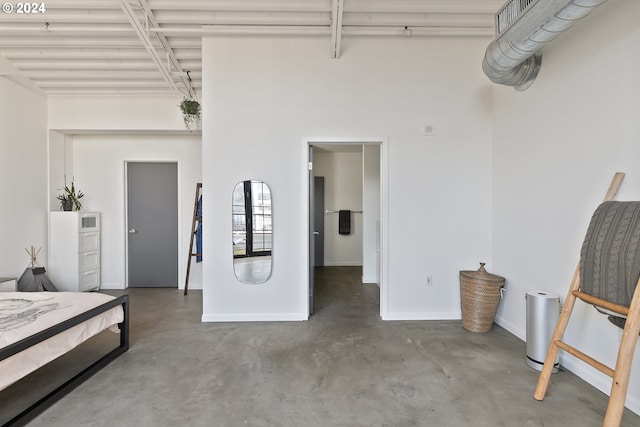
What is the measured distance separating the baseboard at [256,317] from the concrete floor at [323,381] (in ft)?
0.27

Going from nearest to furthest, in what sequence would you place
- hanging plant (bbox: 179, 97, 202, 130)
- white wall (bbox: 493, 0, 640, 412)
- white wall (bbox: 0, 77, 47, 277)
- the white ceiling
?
white wall (bbox: 493, 0, 640, 412), the white ceiling, white wall (bbox: 0, 77, 47, 277), hanging plant (bbox: 179, 97, 202, 130)

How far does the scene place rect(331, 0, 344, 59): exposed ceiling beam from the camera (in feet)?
9.14

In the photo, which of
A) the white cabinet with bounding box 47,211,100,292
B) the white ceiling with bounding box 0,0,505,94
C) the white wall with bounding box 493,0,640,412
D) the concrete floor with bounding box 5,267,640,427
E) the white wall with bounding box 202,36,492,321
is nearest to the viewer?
the concrete floor with bounding box 5,267,640,427

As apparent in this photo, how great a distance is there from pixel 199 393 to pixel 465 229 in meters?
3.05

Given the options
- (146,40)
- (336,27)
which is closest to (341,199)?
(336,27)

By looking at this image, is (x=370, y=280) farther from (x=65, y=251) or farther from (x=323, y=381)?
(x=65, y=251)

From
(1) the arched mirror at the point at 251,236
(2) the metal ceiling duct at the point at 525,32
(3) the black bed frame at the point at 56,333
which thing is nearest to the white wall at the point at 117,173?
(1) the arched mirror at the point at 251,236

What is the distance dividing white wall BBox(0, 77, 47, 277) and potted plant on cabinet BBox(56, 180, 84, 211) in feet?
0.65

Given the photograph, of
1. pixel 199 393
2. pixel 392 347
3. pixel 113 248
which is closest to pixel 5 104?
pixel 113 248

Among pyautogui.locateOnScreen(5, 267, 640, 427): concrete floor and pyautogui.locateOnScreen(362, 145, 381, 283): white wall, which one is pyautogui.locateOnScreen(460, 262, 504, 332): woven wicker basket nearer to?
pyautogui.locateOnScreen(5, 267, 640, 427): concrete floor

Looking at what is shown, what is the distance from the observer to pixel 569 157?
2.35 meters

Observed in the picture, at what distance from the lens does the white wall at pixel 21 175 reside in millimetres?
3682

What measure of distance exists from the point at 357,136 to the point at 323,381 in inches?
96.9

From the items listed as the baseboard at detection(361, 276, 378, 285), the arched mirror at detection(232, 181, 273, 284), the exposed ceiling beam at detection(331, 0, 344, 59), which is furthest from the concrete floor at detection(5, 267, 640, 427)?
the exposed ceiling beam at detection(331, 0, 344, 59)
